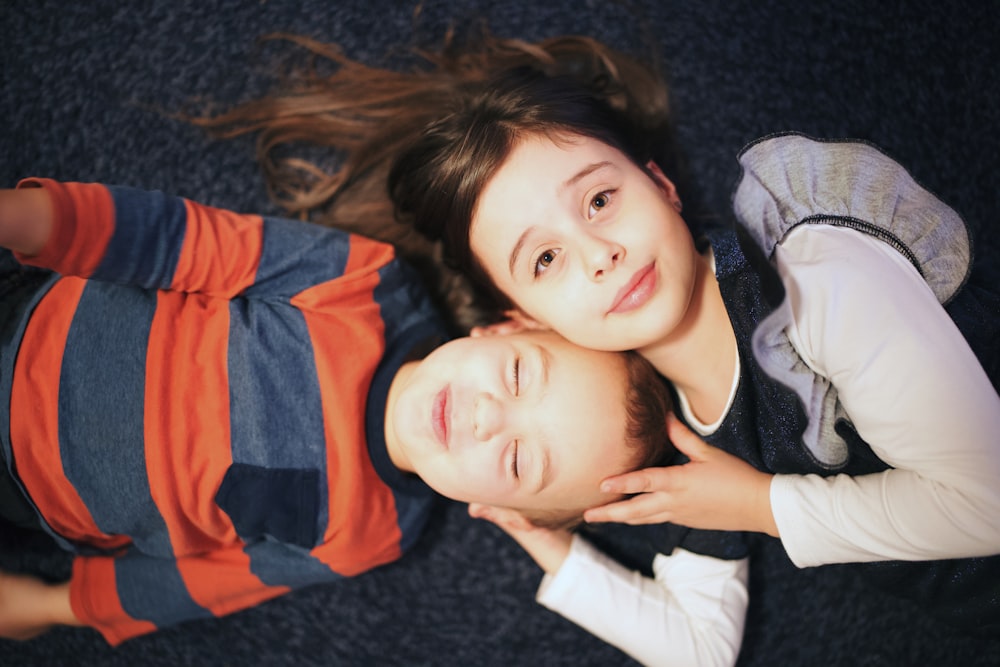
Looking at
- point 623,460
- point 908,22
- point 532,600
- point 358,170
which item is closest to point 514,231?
point 623,460

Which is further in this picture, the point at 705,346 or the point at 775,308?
the point at 705,346

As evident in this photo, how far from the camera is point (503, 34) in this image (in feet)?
4.09

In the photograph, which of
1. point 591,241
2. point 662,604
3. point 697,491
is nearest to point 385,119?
point 591,241

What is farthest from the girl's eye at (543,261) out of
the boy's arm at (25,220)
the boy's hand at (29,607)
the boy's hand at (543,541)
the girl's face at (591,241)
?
the boy's hand at (29,607)

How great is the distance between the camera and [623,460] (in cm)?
99

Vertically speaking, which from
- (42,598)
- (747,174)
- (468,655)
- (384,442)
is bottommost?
(468,655)

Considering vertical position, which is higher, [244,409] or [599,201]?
[599,201]

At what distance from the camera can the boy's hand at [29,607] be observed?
3.75ft

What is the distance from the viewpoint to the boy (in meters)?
0.95

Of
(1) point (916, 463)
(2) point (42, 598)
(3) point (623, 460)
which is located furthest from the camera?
(2) point (42, 598)

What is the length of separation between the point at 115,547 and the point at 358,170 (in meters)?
0.69

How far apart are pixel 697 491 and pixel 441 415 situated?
35cm

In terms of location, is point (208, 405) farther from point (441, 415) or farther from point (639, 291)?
point (639, 291)

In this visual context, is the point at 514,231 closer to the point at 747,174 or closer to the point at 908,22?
the point at 747,174
